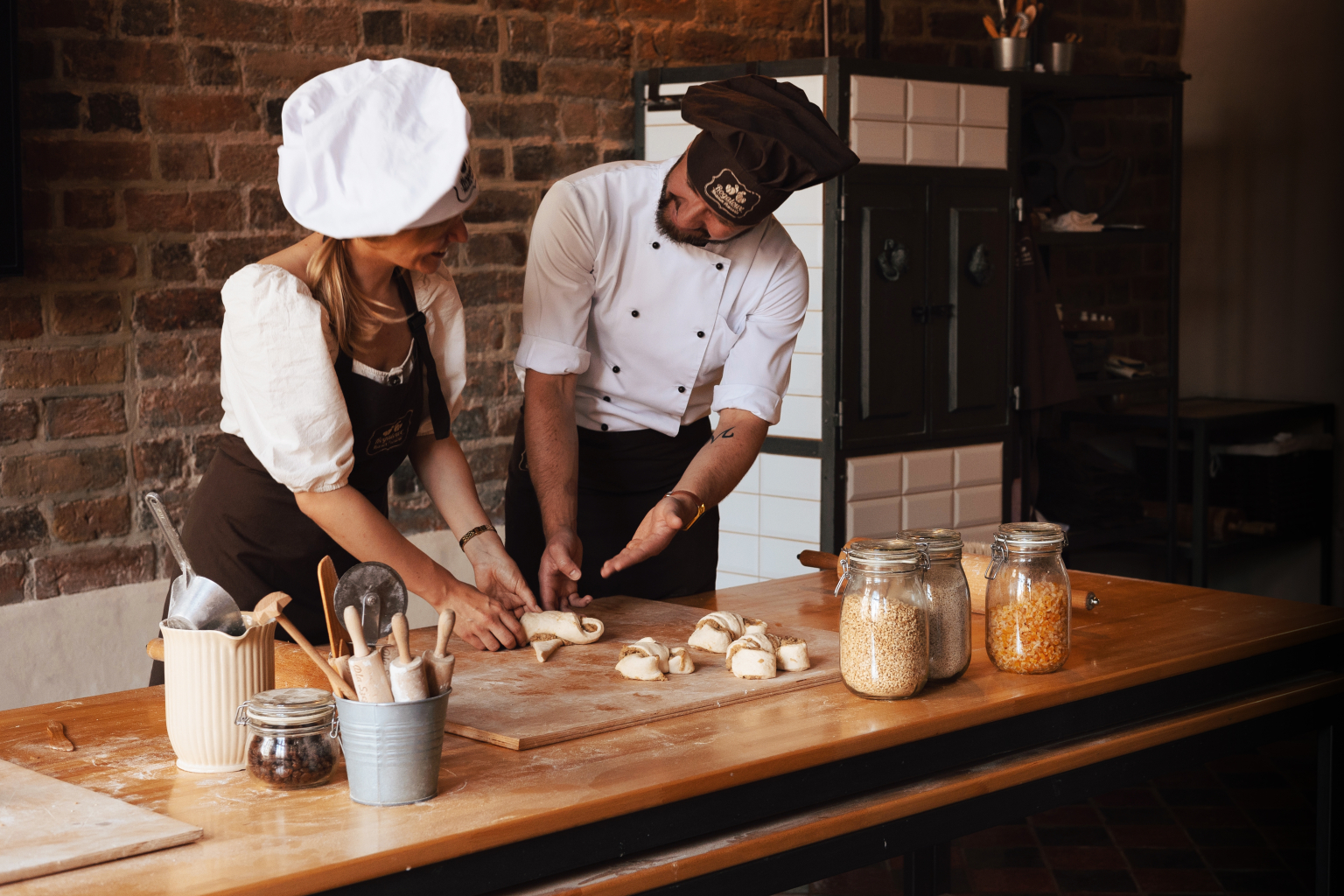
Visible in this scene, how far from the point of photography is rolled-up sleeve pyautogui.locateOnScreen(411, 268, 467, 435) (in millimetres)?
2146

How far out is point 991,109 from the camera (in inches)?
171

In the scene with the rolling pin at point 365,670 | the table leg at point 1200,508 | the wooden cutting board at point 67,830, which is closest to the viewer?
the wooden cutting board at point 67,830

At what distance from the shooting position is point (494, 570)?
219 cm

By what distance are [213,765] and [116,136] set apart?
7.26 ft

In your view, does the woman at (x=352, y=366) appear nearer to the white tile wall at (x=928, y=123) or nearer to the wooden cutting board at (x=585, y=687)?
the wooden cutting board at (x=585, y=687)

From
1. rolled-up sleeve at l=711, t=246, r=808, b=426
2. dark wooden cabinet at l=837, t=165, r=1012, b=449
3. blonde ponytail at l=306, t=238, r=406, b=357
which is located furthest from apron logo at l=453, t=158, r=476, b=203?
dark wooden cabinet at l=837, t=165, r=1012, b=449

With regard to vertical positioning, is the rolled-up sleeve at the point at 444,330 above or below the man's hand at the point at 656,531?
above

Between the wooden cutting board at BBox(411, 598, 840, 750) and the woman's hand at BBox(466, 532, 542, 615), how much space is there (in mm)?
165

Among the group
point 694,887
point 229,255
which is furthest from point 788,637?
point 229,255

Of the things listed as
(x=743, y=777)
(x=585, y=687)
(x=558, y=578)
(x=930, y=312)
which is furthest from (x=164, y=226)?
(x=743, y=777)

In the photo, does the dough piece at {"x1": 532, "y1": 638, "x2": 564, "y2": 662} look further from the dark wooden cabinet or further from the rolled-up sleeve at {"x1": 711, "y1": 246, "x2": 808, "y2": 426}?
the dark wooden cabinet

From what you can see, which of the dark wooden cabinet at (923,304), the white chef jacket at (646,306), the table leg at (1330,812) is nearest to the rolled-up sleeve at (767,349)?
the white chef jacket at (646,306)

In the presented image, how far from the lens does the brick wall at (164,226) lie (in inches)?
122

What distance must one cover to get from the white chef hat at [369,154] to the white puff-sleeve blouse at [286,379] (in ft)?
0.40
